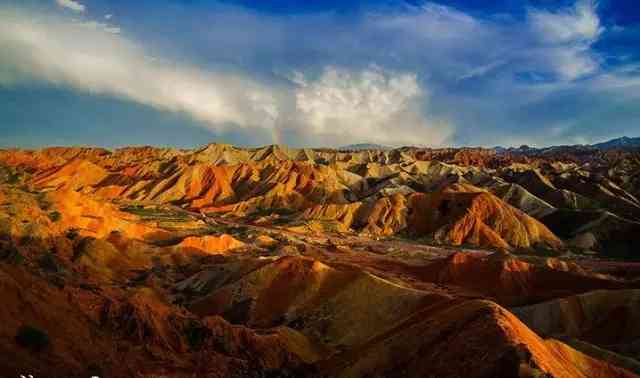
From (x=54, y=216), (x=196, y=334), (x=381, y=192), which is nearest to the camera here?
(x=196, y=334)

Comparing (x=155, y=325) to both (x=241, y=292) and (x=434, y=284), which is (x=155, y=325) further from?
(x=434, y=284)

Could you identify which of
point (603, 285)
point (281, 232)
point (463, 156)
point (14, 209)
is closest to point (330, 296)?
point (603, 285)

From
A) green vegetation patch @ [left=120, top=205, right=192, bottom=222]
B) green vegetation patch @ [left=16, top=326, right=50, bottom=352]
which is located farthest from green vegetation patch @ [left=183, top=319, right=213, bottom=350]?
green vegetation patch @ [left=120, top=205, right=192, bottom=222]

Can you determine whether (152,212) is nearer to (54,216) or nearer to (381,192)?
(54,216)

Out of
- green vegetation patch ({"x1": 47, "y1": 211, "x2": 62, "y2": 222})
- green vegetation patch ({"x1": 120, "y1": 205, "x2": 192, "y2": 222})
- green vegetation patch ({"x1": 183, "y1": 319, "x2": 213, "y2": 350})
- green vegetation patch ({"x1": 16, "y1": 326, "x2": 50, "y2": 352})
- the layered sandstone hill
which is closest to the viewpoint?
green vegetation patch ({"x1": 16, "y1": 326, "x2": 50, "y2": 352})

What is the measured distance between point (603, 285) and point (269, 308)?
2942cm

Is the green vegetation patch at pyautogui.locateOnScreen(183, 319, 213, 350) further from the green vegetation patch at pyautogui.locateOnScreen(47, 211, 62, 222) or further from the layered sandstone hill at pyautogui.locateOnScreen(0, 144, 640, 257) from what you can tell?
the layered sandstone hill at pyautogui.locateOnScreen(0, 144, 640, 257)

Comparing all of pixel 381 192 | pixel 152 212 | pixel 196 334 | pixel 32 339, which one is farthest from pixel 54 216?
pixel 381 192

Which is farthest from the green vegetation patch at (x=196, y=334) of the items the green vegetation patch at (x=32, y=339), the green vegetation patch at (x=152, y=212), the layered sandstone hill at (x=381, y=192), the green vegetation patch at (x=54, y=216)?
the green vegetation patch at (x=152, y=212)

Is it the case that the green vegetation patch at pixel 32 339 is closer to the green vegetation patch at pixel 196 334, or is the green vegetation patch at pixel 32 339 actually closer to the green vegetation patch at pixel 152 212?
the green vegetation patch at pixel 196 334

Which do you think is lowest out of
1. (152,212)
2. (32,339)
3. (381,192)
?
(32,339)

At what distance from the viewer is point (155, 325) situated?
24031mm

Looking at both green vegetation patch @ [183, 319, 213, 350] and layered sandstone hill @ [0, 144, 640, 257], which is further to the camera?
layered sandstone hill @ [0, 144, 640, 257]

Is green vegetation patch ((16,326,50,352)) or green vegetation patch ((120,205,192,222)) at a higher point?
green vegetation patch ((120,205,192,222))
